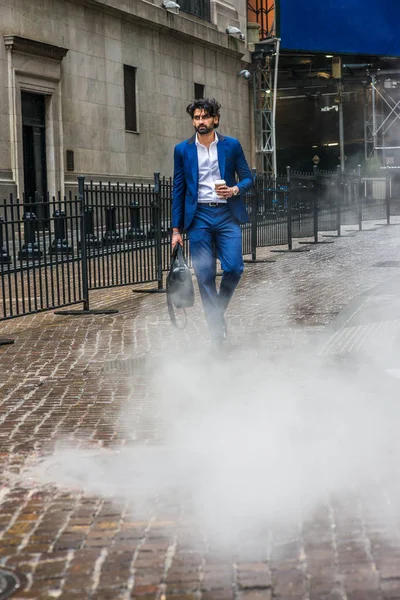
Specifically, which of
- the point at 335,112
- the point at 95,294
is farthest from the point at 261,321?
the point at 335,112

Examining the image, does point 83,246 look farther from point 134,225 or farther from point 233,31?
point 233,31

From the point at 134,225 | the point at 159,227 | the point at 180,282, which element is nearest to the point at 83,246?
the point at 134,225

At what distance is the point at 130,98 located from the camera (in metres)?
26.0

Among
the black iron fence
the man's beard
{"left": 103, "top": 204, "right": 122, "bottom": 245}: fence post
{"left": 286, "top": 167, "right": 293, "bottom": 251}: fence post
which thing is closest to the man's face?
the man's beard

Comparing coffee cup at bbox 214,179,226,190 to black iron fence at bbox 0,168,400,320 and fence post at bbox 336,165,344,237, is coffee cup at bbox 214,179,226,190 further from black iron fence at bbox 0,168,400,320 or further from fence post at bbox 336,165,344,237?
fence post at bbox 336,165,344,237

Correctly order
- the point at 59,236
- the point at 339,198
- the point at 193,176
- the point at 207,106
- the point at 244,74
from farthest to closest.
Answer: the point at 244,74 < the point at 339,198 < the point at 59,236 < the point at 193,176 < the point at 207,106

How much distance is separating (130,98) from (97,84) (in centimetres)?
212

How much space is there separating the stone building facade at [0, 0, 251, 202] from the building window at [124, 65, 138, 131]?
26 mm

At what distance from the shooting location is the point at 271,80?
113 feet

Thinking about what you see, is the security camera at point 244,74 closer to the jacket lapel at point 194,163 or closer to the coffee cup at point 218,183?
the jacket lapel at point 194,163

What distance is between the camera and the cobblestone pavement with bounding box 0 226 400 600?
3.20m

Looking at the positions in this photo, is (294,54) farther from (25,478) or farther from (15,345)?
(25,478)

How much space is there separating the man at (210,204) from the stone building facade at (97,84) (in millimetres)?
13229

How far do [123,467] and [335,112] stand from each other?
44.9 m
